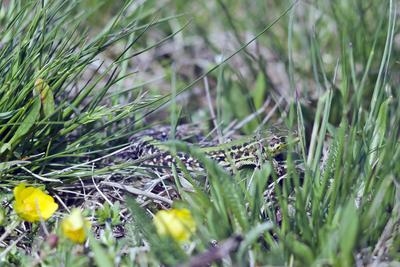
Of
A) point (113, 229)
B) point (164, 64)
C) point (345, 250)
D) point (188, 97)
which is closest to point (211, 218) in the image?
point (345, 250)

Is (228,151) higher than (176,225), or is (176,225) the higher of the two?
(176,225)

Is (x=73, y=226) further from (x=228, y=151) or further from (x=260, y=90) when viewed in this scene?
(x=260, y=90)

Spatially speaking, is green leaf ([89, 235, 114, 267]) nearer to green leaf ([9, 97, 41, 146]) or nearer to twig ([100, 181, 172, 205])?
twig ([100, 181, 172, 205])

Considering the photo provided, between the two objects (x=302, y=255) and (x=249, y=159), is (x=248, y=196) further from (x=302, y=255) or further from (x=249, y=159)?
(x=249, y=159)

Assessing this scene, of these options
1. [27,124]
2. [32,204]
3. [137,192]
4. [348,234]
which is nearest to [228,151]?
[137,192]

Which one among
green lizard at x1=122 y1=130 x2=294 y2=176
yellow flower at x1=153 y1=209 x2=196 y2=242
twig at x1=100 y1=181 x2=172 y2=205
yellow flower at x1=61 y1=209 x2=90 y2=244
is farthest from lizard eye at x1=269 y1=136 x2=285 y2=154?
yellow flower at x1=61 y1=209 x2=90 y2=244

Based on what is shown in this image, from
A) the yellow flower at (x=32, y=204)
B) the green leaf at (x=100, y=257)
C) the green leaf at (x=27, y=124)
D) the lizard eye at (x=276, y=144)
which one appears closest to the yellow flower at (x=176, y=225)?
the green leaf at (x=100, y=257)

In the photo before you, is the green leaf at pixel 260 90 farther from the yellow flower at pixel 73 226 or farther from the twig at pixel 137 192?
the yellow flower at pixel 73 226
